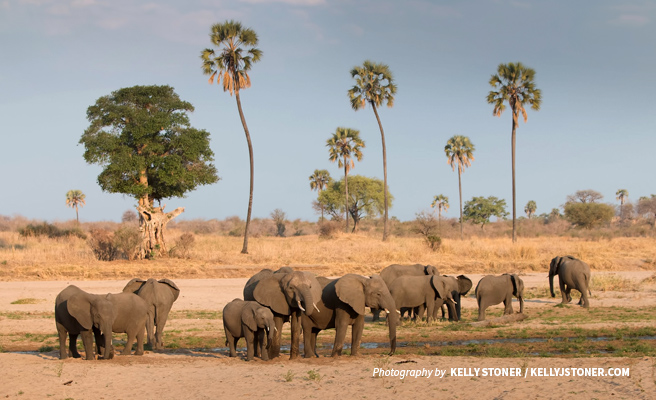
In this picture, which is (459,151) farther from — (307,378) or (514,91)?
(307,378)

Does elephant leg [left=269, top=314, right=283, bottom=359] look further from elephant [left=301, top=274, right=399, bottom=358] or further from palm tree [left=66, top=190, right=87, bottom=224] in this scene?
palm tree [left=66, top=190, right=87, bottom=224]

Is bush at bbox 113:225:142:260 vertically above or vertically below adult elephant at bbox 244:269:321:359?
above

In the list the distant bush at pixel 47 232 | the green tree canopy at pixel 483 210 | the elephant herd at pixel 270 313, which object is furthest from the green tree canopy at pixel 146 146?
the green tree canopy at pixel 483 210

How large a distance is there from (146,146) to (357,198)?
53192 millimetres

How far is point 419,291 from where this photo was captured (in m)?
17.3

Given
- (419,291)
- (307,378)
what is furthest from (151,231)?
(307,378)

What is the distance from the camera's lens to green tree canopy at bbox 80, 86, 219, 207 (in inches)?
1352

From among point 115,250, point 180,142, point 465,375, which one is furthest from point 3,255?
point 465,375

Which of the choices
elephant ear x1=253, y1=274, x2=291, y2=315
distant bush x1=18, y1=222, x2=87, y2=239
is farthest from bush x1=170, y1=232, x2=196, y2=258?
elephant ear x1=253, y1=274, x2=291, y2=315

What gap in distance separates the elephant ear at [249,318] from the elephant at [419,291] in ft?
18.9

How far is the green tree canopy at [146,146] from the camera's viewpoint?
113ft

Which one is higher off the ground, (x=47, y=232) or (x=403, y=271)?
(x=47, y=232)

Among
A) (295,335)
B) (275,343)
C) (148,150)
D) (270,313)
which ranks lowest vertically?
(275,343)

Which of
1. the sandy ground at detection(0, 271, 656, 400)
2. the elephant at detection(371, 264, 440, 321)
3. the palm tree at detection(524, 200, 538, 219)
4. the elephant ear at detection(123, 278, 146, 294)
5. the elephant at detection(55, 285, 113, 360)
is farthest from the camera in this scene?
the palm tree at detection(524, 200, 538, 219)
